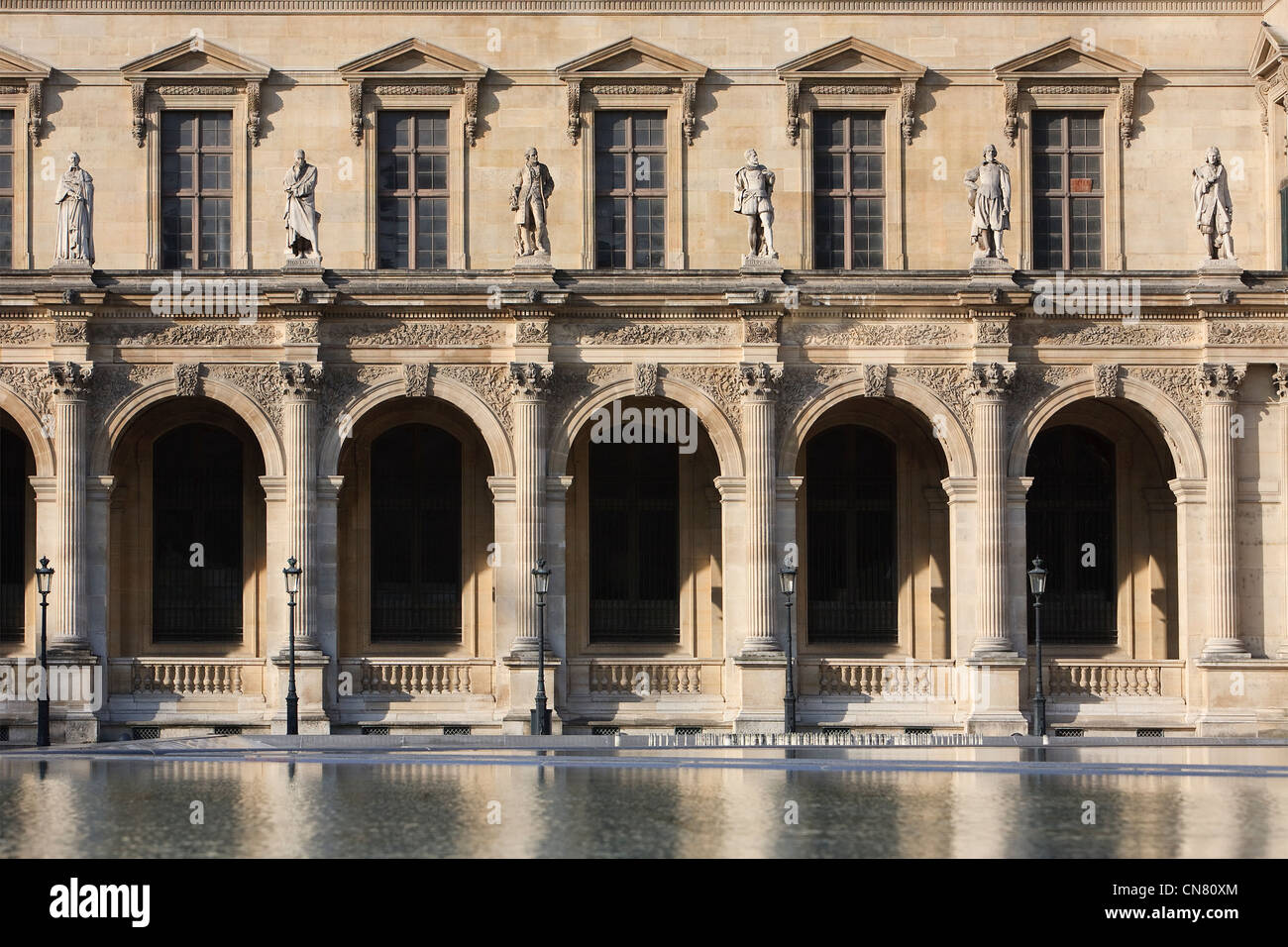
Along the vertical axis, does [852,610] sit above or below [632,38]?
below

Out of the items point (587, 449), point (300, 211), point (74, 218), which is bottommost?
point (587, 449)

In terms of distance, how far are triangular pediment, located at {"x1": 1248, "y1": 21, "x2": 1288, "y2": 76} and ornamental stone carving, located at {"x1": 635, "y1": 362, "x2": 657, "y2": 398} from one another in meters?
13.8

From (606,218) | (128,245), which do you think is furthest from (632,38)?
(128,245)

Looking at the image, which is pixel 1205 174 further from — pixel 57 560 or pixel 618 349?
pixel 57 560

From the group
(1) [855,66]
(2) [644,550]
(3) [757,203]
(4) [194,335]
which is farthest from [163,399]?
(1) [855,66]

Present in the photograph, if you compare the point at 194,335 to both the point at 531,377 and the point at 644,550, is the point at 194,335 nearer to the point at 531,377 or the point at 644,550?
the point at 531,377

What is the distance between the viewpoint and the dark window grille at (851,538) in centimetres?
4019

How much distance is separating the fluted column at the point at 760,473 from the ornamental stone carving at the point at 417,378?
5.67 m

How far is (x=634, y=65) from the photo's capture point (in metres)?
40.7

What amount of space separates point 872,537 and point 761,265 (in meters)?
6.70

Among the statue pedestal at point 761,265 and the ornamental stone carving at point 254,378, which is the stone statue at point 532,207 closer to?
the statue pedestal at point 761,265

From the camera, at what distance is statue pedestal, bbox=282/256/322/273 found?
3631cm

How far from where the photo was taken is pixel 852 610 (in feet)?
132
